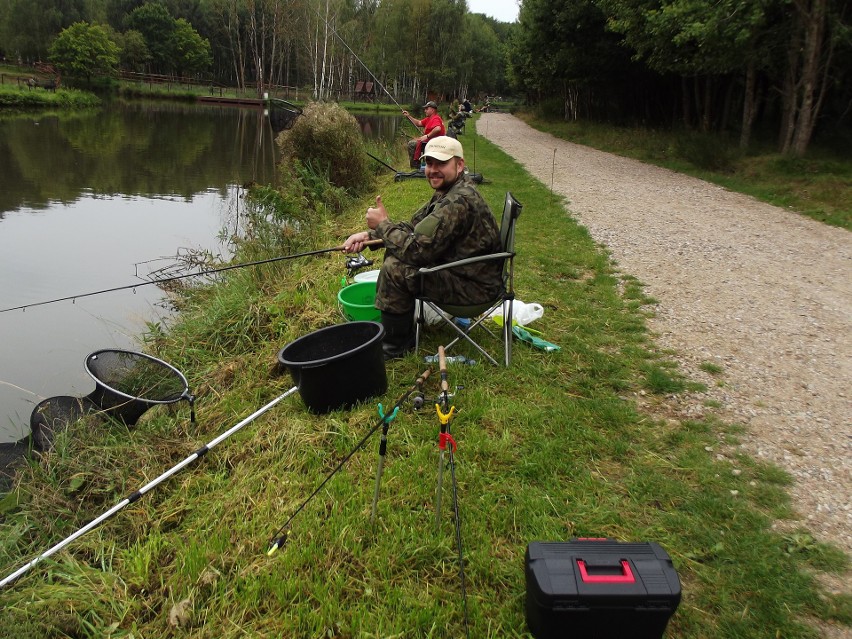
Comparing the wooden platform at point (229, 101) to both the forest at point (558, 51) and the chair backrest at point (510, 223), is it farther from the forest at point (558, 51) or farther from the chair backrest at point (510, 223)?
the chair backrest at point (510, 223)

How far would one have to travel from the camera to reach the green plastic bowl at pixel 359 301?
4.08 m

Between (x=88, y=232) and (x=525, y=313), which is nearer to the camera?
(x=525, y=313)

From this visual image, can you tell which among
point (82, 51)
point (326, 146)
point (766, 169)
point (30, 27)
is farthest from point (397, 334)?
point (30, 27)

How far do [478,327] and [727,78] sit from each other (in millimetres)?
17474

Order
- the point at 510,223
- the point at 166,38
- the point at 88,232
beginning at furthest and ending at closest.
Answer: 1. the point at 166,38
2. the point at 88,232
3. the point at 510,223

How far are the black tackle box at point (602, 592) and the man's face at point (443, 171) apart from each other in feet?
7.92

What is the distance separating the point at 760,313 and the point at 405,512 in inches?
153

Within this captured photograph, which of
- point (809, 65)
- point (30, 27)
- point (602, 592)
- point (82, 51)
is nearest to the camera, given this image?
point (602, 592)

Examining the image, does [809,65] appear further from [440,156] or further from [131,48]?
[131,48]

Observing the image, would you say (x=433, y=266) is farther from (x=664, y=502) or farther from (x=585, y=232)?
(x=585, y=232)

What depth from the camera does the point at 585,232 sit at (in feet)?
25.5

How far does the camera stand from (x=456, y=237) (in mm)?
3629

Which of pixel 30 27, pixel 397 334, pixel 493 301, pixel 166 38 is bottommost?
pixel 397 334

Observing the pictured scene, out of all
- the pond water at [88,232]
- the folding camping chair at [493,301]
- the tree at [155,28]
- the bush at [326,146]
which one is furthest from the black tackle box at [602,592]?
the tree at [155,28]
